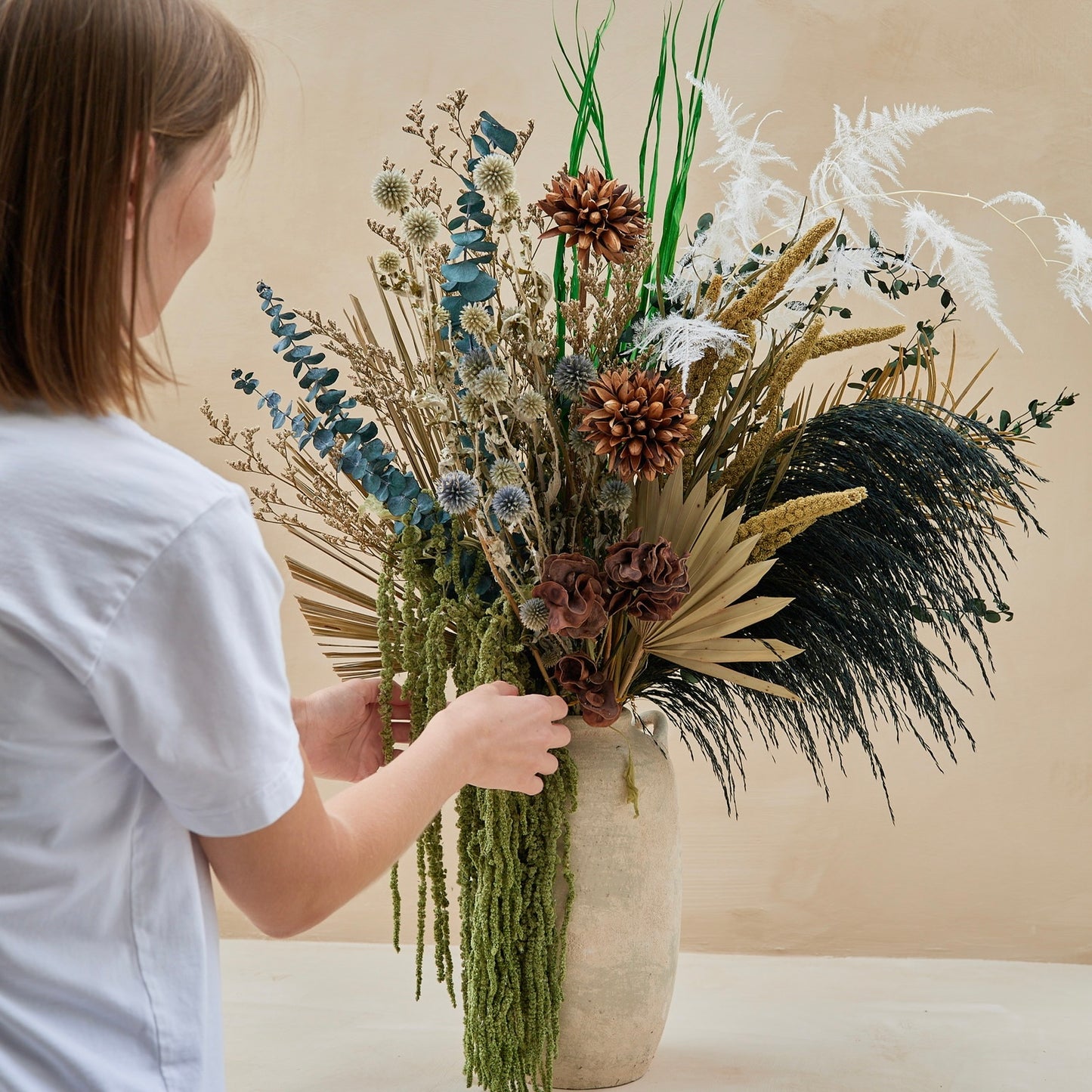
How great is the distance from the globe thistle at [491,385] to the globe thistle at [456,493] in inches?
2.3

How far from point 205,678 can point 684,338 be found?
1.58 feet

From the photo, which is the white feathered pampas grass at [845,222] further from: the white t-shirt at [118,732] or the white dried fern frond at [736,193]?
the white t-shirt at [118,732]

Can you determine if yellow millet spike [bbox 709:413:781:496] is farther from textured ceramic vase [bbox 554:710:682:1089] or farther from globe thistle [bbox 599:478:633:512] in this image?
textured ceramic vase [bbox 554:710:682:1089]

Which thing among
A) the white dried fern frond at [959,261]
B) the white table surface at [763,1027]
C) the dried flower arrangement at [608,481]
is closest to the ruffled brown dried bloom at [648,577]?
the dried flower arrangement at [608,481]

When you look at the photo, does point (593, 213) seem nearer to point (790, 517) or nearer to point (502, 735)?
point (790, 517)

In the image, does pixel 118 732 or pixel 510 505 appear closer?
pixel 118 732

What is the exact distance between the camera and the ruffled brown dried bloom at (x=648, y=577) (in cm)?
80

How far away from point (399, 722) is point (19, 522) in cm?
56

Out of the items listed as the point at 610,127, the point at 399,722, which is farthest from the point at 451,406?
the point at 610,127

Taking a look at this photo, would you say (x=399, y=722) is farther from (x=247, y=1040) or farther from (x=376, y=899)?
(x=376, y=899)

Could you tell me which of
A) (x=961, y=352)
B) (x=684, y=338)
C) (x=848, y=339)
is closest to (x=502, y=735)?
(x=684, y=338)

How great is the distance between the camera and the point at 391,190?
84 centimetres

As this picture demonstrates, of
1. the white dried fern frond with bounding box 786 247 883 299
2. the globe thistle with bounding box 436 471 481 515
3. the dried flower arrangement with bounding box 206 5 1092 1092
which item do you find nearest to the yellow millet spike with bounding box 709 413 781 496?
the dried flower arrangement with bounding box 206 5 1092 1092

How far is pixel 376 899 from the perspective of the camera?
6.54 feet
